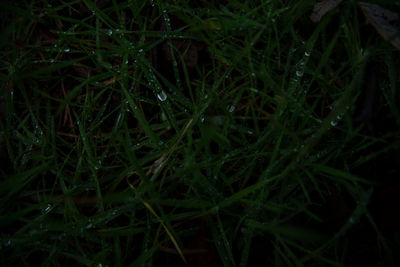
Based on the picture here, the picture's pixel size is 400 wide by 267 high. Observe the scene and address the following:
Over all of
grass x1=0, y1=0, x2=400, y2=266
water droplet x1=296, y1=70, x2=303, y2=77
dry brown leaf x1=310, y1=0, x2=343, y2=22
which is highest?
dry brown leaf x1=310, y1=0, x2=343, y2=22

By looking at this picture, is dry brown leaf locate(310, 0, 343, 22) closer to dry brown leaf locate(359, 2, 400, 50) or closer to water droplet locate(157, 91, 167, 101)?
dry brown leaf locate(359, 2, 400, 50)

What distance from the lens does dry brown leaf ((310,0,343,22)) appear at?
119 cm

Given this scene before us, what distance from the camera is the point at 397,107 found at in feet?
3.80

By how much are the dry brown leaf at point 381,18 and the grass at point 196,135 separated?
46mm

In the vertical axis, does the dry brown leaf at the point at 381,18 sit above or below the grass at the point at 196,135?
above

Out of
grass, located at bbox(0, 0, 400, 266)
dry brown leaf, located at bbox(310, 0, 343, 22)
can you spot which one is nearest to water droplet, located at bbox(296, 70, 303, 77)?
grass, located at bbox(0, 0, 400, 266)

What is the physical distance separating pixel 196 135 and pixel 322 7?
0.78 metres

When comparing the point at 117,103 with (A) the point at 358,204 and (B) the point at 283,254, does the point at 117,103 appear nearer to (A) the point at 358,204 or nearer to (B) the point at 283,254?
(B) the point at 283,254

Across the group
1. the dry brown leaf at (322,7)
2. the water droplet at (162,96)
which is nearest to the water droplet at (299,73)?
the dry brown leaf at (322,7)

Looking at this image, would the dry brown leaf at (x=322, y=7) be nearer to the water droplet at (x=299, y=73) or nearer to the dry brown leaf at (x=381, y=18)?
the dry brown leaf at (x=381, y=18)

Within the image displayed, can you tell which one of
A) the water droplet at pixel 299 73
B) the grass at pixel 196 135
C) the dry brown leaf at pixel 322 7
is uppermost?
the dry brown leaf at pixel 322 7

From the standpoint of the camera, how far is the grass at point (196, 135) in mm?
1078

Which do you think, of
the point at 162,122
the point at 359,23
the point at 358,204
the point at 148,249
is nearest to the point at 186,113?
the point at 162,122

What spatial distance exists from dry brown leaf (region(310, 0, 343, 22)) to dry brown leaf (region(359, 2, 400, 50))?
123 mm
